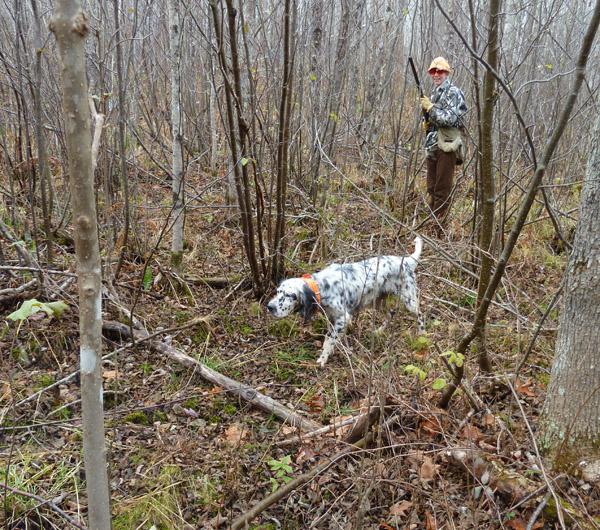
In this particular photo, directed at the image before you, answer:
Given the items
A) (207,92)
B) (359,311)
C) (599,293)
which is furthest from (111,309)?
(207,92)

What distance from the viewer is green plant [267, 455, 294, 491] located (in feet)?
9.57

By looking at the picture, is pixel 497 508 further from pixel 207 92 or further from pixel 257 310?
pixel 207 92

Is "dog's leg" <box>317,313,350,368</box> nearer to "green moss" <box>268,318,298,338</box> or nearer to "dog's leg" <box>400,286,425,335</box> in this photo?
"green moss" <box>268,318,298,338</box>

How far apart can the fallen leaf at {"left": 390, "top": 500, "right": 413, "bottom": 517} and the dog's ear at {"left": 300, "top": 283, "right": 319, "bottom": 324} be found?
85.9 inches

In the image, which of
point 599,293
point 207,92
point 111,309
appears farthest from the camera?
point 207,92

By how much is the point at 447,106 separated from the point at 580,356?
493cm

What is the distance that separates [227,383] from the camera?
154 inches

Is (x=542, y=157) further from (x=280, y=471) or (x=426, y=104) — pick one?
(x=426, y=104)

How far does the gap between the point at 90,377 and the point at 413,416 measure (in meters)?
2.39

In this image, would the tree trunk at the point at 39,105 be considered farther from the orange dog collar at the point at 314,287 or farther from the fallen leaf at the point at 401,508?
the fallen leaf at the point at 401,508

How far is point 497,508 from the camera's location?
2525mm

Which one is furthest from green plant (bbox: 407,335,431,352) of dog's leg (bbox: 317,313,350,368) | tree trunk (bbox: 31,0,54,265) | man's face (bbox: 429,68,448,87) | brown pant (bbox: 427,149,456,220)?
man's face (bbox: 429,68,448,87)

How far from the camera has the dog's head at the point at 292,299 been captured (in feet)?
15.2

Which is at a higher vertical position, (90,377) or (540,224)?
(90,377)
